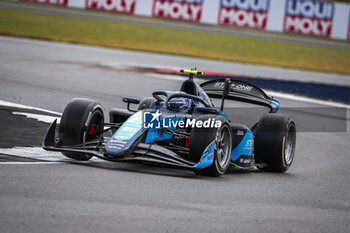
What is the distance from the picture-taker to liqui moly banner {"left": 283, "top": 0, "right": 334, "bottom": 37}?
1391 inches

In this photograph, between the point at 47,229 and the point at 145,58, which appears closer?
the point at 47,229

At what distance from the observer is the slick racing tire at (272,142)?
27.9ft

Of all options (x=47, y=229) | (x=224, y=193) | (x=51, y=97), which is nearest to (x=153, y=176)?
(x=224, y=193)

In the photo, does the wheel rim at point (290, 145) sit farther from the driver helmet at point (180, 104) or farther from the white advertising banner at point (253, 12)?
the white advertising banner at point (253, 12)

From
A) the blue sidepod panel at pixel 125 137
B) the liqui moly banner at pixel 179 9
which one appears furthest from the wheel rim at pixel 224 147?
the liqui moly banner at pixel 179 9

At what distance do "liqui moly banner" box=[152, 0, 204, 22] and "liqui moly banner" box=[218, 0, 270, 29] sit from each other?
52.2 inches

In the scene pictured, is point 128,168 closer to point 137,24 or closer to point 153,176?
point 153,176

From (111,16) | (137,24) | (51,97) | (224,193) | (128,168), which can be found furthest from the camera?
(111,16)

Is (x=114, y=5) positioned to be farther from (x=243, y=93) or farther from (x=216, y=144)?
(x=216, y=144)

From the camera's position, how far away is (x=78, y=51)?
22250 millimetres

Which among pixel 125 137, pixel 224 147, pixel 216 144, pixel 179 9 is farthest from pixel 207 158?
pixel 179 9

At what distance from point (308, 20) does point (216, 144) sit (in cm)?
3016

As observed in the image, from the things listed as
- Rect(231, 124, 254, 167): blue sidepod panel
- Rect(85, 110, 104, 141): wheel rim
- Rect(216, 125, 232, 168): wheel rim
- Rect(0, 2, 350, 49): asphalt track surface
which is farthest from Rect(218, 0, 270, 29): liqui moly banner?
Rect(216, 125, 232, 168): wheel rim

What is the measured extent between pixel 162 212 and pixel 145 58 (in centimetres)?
1729
